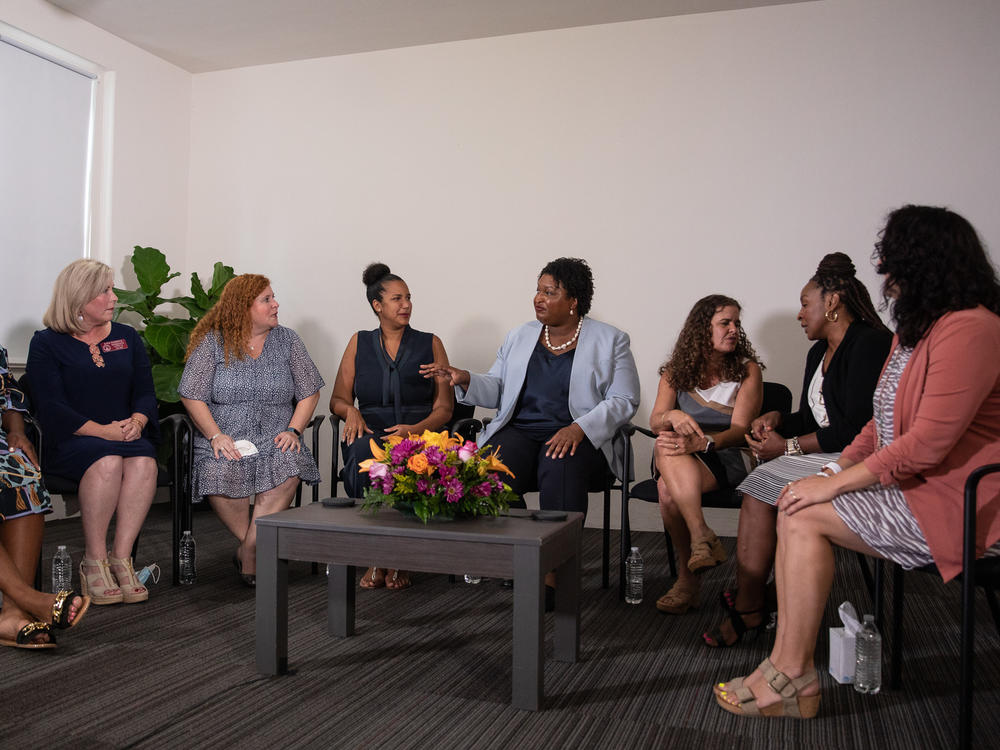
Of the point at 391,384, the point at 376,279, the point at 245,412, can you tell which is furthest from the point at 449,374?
the point at 245,412

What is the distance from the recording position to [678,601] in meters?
3.26

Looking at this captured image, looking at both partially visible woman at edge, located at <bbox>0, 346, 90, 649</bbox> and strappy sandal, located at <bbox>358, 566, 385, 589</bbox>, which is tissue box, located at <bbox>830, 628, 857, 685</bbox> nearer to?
strappy sandal, located at <bbox>358, 566, 385, 589</bbox>

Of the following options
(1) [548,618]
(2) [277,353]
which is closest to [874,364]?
(1) [548,618]

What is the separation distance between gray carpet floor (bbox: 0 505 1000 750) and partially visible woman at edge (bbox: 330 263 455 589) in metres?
0.84

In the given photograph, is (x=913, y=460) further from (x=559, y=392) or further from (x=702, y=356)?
(x=559, y=392)

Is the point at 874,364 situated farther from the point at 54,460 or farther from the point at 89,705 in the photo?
the point at 54,460

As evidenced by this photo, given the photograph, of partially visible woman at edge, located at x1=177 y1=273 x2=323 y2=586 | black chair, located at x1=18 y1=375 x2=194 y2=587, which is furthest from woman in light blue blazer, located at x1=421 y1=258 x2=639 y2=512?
black chair, located at x1=18 y1=375 x2=194 y2=587

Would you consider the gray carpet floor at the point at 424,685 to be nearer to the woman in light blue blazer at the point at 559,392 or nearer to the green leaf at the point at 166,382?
the woman in light blue blazer at the point at 559,392

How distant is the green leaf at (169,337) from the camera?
16.1 feet

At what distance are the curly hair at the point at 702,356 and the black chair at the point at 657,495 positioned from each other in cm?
27

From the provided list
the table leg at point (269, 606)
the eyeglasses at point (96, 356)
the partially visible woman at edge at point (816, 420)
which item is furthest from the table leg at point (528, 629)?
the eyeglasses at point (96, 356)

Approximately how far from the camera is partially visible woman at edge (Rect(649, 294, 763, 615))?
327 centimetres

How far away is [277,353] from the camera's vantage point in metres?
3.93

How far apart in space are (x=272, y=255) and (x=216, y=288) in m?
0.59
